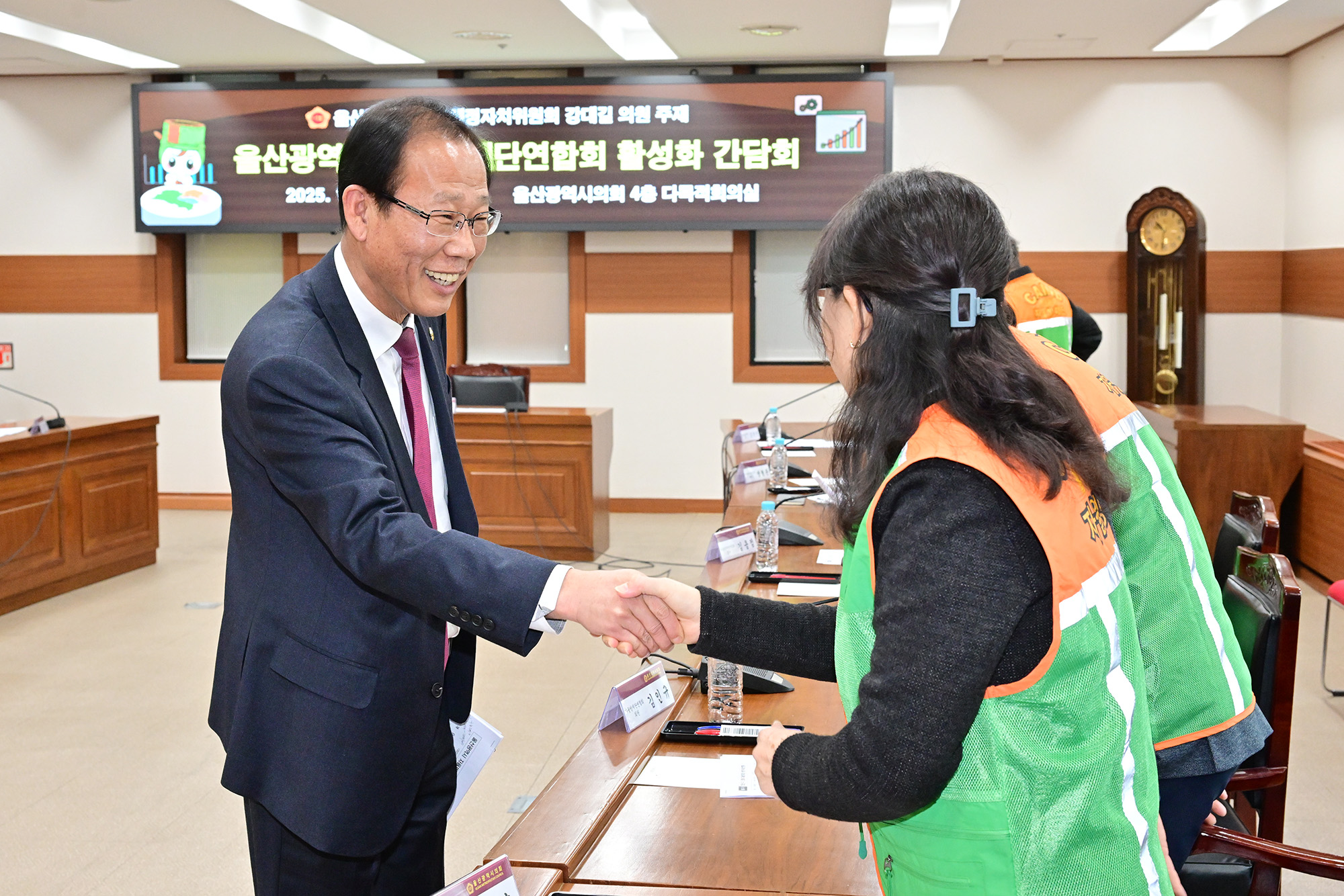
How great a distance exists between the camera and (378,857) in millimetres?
1597

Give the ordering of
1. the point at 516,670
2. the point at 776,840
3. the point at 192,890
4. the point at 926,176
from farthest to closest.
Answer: the point at 516,670
the point at 192,890
the point at 776,840
the point at 926,176

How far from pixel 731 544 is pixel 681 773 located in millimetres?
1380

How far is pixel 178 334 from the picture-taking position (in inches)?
317

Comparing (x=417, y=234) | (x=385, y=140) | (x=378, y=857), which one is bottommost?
(x=378, y=857)

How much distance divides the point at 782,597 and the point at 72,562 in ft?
14.6

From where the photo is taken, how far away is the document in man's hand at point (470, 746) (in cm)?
178

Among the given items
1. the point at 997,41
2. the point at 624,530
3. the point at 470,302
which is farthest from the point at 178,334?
the point at 997,41

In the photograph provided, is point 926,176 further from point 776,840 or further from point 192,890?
point 192,890

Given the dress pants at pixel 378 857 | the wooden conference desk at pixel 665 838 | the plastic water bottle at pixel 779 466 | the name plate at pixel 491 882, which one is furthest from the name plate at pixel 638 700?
the plastic water bottle at pixel 779 466

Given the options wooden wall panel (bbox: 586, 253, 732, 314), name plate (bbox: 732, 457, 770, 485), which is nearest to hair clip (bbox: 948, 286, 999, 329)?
name plate (bbox: 732, 457, 770, 485)

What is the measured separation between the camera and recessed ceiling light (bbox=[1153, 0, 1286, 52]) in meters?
6.22

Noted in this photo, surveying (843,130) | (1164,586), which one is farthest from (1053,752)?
(843,130)

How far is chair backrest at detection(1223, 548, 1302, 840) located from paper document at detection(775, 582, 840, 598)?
88 centimetres

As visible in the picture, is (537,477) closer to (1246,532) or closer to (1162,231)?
(1162,231)
